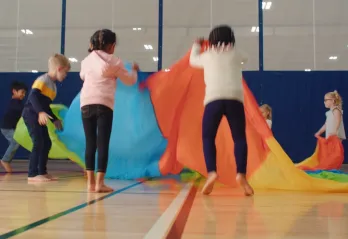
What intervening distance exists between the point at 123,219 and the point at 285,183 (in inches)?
56.0

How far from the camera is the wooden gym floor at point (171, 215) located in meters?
1.22

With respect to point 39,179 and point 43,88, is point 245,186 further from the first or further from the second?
point 43,88

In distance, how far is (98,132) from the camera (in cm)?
244

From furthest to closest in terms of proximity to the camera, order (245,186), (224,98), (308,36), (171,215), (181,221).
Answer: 1. (308,36)
2. (224,98)
3. (245,186)
4. (171,215)
5. (181,221)

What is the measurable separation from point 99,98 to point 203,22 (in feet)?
14.8

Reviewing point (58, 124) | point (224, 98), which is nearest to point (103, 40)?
point (224, 98)

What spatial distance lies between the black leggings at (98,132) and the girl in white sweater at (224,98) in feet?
1.93

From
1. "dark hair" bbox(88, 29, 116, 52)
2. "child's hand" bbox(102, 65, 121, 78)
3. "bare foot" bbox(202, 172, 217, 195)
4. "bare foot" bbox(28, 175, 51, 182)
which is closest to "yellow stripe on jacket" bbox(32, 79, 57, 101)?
"bare foot" bbox(28, 175, 51, 182)

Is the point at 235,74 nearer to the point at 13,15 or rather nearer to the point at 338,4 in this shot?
the point at 338,4

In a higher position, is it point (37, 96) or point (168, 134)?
point (37, 96)

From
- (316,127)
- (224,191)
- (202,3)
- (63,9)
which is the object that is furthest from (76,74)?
(224,191)

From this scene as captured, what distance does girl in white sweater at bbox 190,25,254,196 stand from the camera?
2.31 metres

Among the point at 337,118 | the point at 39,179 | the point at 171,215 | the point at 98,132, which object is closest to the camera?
the point at 171,215

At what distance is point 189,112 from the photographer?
3.05m
